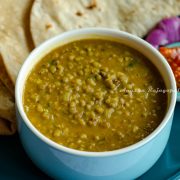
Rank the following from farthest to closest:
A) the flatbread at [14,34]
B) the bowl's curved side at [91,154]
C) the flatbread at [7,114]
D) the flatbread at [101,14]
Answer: the flatbread at [101,14] < the flatbread at [14,34] < the flatbread at [7,114] < the bowl's curved side at [91,154]

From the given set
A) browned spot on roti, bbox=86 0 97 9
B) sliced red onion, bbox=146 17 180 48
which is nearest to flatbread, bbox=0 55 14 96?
browned spot on roti, bbox=86 0 97 9

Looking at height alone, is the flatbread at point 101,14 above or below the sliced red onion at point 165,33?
above

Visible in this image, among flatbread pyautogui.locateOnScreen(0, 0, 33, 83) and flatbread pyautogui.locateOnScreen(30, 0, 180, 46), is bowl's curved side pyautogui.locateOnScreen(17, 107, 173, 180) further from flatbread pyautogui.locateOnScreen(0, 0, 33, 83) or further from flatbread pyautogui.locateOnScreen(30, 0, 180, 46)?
flatbread pyautogui.locateOnScreen(30, 0, 180, 46)

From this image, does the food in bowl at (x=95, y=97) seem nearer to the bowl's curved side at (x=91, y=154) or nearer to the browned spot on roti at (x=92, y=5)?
the bowl's curved side at (x=91, y=154)

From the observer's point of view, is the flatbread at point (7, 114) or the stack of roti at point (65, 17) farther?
the stack of roti at point (65, 17)

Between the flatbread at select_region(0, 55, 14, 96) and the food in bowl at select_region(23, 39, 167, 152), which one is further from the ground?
the food in bowl at select_region(23, 39, 167, 152)

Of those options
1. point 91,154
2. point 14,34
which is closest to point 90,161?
point 91,154

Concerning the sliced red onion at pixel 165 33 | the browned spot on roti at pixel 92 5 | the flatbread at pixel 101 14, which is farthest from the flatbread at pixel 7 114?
the sliced red onion at pixel 165 33

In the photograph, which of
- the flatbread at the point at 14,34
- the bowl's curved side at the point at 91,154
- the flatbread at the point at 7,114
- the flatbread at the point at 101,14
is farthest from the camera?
the flatbread at the point at 101,14
